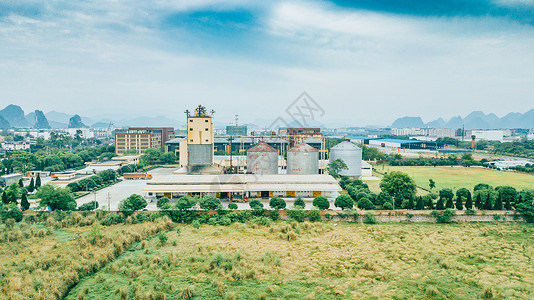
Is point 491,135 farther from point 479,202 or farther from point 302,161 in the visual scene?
point 479,202

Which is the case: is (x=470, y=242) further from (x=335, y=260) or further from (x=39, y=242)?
(x=39, y=242)

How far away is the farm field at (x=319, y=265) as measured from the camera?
1210 cm

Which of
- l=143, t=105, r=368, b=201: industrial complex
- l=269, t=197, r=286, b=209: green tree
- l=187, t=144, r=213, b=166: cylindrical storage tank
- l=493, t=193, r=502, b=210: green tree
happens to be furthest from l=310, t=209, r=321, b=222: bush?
l=187, t=144, r=213, b=166: cylindrical storage tank

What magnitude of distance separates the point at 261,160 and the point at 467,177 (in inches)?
911

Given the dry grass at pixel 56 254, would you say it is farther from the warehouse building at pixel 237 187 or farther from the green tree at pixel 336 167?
the green tree at pixel 336 167

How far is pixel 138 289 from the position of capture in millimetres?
11883

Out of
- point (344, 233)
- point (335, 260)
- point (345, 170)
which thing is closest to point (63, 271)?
point (335, 260)

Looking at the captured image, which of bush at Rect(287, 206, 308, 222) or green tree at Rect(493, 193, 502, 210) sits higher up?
green tree at Rect(493, 193, 502, 210)

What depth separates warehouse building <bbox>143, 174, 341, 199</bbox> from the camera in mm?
24641

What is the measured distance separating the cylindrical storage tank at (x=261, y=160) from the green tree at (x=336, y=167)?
668 centimetres

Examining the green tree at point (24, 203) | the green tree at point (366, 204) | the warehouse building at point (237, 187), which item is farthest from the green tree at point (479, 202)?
the green tree at point (24, 203)

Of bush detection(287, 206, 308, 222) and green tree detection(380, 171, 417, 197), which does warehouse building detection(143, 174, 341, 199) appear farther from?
bush detection(287, 206, 308, 222)

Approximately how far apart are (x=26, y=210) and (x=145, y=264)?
1241 centimetres

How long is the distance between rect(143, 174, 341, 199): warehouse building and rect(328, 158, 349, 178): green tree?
719 centimetres
